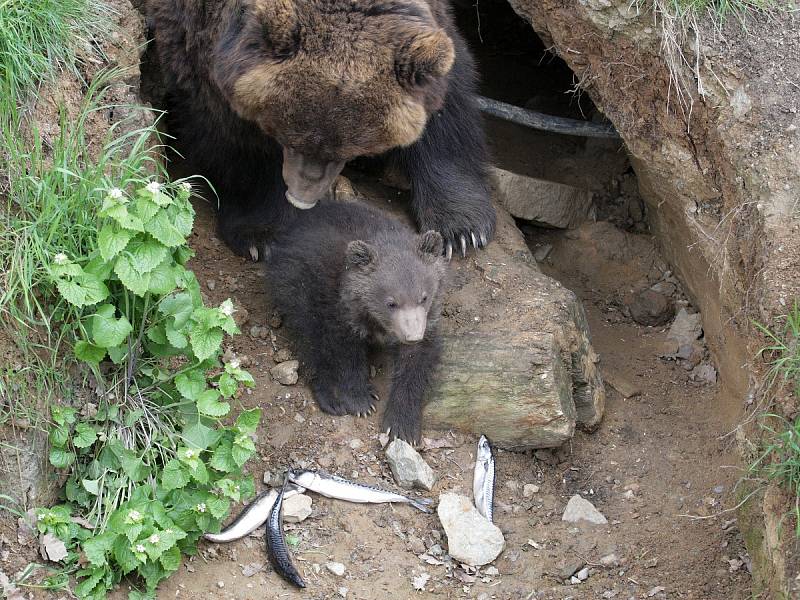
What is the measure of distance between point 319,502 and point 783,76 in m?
2.95

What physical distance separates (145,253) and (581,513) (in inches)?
98.5

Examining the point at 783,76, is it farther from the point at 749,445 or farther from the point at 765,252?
the point at 749,445

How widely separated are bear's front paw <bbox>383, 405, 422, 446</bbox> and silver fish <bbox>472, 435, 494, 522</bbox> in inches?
12.8

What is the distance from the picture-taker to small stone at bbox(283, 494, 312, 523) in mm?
4379

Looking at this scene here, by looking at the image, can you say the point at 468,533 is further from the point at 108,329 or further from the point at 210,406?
the point at 108,329

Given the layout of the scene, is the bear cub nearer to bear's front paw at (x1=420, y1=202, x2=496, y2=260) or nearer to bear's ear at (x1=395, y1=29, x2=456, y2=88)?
bear's front paw at (x1=420, y1=202, x2=496, y2=260)

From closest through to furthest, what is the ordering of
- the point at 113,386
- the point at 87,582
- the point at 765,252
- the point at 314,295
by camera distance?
1. the point at 87,582
2. the point at 113,386
3. the point at 765,252
4. the point at 314,295

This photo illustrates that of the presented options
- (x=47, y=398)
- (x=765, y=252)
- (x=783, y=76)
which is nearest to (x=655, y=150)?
(x=783, y=76)

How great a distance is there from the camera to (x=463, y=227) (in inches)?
225

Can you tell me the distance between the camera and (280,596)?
403 cm

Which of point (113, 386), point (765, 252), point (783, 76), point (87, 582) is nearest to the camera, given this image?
point (87, 582)

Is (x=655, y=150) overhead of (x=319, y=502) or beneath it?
overhead

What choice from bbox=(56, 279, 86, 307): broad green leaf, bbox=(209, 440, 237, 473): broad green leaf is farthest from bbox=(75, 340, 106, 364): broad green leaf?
bbox=(209, 440, 237, 473): broad green leaf

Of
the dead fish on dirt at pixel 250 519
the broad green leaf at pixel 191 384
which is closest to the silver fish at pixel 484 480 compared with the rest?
the dead fish on dirt at pixel 250 519
